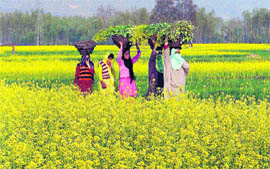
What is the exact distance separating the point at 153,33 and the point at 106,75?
1593 millimetres

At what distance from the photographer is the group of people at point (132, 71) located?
932 centimetres

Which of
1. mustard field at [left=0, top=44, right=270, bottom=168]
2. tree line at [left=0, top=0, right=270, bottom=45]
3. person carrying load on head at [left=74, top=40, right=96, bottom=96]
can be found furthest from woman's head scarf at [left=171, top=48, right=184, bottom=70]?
tree line at [left=0, top=0, right=270, bottom=45]

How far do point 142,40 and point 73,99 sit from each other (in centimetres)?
225

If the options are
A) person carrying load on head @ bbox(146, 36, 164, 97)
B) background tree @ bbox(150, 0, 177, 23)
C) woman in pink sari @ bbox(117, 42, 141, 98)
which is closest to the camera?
woman in pink sari @ bbox(117, 42, 141, 98)

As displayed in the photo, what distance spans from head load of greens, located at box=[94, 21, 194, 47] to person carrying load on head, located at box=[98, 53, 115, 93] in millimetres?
578

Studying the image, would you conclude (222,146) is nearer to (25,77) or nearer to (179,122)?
(179,122)

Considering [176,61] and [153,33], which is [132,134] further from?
[153,33]

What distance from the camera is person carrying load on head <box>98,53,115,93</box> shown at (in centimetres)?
970

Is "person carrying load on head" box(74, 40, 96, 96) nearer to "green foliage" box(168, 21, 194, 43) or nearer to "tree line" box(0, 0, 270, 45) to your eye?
"green foliage" box(168, 21, 194, 43)

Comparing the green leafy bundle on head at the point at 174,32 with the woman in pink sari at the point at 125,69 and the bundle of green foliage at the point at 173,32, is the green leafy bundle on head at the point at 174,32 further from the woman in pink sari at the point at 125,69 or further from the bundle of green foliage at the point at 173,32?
the woman in pink sari at the point at 125,69

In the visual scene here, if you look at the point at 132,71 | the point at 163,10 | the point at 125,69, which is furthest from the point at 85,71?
the point at 163,10

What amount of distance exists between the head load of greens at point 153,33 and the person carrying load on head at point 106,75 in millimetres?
578

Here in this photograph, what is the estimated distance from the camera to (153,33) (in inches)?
369

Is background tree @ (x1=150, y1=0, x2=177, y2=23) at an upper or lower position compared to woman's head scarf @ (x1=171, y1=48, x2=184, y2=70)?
upper
